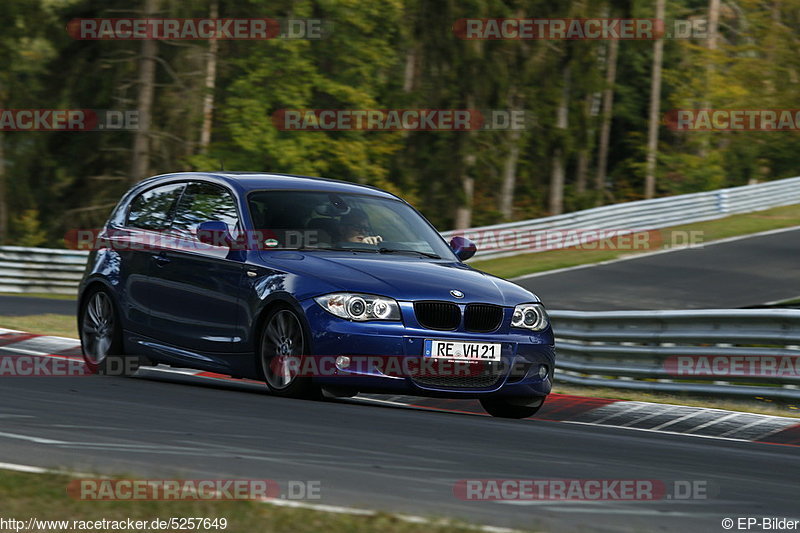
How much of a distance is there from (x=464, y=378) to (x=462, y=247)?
68.4 inches

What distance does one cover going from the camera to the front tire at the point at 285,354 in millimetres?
9023

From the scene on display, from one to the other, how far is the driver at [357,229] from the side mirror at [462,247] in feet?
2.54

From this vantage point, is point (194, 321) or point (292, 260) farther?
point (194, 321)

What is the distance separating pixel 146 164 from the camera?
3638 centimetres

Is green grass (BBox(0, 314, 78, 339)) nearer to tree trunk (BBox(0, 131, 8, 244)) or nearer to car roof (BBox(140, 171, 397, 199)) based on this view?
car roof (BBox(140, 171, 397, 199))

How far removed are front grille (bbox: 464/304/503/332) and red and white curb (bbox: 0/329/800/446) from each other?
942mm

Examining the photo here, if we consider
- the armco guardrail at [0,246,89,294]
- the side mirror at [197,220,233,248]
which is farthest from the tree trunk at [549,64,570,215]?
the side mirror at [197,220,233,248]

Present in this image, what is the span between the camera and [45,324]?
16.2m

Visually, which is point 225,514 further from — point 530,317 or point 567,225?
point 567,225

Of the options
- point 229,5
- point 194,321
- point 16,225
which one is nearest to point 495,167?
point 229,5

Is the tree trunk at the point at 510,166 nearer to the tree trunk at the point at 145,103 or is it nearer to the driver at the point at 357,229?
the tree trunk at the point at 145,103

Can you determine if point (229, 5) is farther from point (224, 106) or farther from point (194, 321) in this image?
point (194, 321)

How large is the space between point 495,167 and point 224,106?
896 centimetres

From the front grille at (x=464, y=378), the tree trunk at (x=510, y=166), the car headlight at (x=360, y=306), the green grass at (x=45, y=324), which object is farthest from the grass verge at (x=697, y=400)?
the tree trunk at (x=510, y=166)
